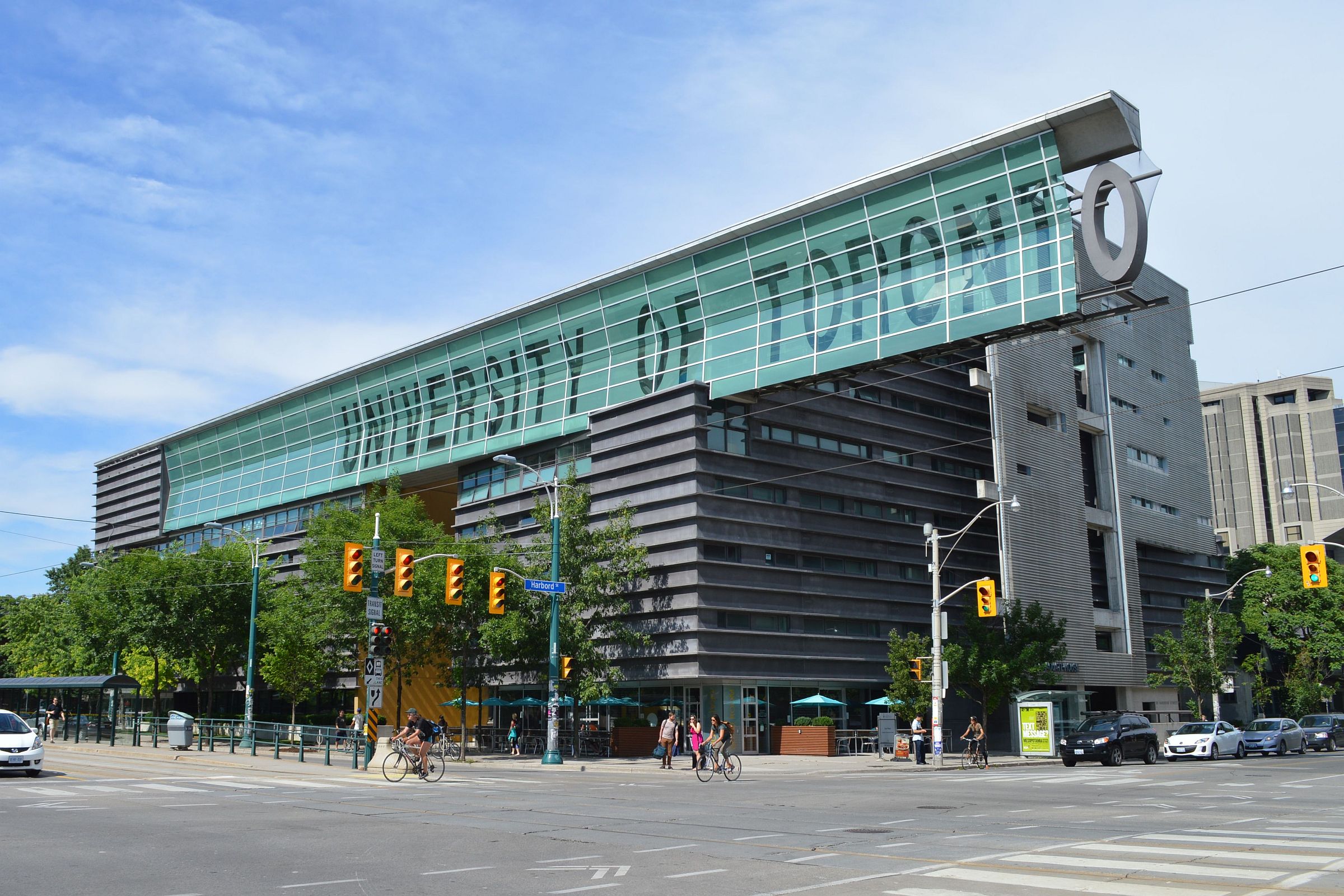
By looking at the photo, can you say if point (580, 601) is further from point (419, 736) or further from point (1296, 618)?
point (1296, 618)

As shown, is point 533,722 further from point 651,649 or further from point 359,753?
Answer: point 359,753

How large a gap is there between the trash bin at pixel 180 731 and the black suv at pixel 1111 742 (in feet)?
108

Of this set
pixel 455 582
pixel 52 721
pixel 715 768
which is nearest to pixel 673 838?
pixel 715 768

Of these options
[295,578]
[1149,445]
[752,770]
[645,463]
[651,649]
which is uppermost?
[1149,445]

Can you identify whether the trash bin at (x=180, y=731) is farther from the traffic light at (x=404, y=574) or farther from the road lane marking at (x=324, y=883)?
the road lane marking at (x=324, y=883)

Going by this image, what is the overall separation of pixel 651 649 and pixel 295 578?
56.5 feet

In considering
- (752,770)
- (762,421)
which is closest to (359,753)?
(752,770)

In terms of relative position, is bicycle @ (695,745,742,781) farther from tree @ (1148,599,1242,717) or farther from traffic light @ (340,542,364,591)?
tree @ (1148,599,1242,717)

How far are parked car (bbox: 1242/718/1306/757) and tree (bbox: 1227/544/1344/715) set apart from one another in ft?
96.9

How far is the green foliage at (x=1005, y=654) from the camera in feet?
162

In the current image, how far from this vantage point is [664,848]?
1446 cm

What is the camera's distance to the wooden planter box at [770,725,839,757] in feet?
154

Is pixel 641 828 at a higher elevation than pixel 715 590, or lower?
lower

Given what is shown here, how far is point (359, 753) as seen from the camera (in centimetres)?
4072
